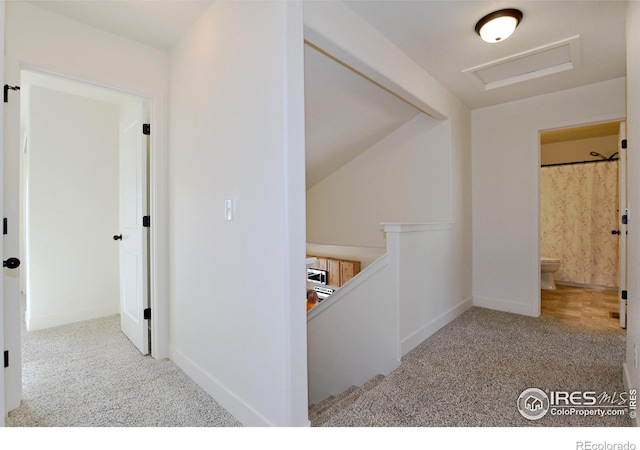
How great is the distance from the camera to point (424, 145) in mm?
3479

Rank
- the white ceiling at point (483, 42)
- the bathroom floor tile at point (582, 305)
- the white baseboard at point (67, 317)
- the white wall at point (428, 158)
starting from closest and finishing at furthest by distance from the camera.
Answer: the white ceiling at point (483, 42), the white wall at point (428, 158), the white baseboard at point (67, 317), the bathroom floor tile at point (582, 305)

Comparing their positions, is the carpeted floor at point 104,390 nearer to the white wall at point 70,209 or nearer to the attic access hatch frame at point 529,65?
the white wall at point 70,209

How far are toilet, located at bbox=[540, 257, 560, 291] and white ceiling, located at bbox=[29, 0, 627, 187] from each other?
2.49m

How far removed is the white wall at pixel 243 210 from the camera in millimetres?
1481

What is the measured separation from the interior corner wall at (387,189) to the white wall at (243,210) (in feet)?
7.54

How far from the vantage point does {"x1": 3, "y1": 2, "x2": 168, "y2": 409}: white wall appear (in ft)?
5.97

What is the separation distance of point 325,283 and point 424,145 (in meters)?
2.50

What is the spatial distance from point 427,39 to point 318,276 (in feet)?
11.6

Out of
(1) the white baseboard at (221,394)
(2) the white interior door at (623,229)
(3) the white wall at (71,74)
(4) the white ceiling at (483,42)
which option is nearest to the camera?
(1) the white baseboard at (221,394)

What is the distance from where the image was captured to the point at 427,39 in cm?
230

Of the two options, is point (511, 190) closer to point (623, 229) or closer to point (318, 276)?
point (623, 229)

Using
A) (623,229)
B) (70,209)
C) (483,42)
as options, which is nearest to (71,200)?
(70,209)

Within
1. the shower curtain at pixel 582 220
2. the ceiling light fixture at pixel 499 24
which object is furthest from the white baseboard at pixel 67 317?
the shower curtain at pixel 582 220

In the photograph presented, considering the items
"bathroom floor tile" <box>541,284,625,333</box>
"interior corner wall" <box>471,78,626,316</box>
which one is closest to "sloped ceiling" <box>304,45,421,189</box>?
"interior corner wall" <box>471,78,626,316</box>
